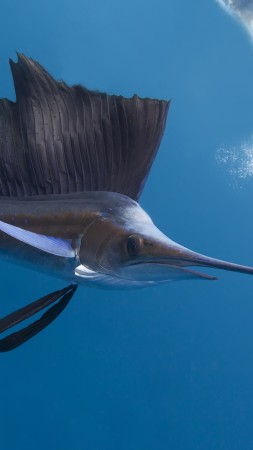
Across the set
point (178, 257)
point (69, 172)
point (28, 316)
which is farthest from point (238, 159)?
point (178, 257)

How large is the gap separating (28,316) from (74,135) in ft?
2.14

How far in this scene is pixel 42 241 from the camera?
4.75 feet

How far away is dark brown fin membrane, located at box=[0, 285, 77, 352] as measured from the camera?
155 centimetres

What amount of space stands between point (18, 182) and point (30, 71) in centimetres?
41

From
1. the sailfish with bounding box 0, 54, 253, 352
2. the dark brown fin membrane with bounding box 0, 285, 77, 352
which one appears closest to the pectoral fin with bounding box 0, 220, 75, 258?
the sailfish with bounding box 0, 54, 253, 352

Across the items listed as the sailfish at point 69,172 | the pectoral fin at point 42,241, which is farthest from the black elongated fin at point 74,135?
the pectoral fin at point 42,241

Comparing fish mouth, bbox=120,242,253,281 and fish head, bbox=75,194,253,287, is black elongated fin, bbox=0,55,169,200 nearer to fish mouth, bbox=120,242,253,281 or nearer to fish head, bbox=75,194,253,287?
fish head, bbox=75,194,253,287

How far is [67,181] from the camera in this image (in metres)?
1.79

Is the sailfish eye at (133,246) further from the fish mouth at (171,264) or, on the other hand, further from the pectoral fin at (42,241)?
the pectoral fin at (42,241)

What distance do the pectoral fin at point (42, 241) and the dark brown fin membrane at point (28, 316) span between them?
0.73ft

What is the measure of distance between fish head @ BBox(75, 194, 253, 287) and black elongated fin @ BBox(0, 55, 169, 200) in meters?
0.17

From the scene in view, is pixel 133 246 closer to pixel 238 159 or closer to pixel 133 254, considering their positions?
pixel 133 254

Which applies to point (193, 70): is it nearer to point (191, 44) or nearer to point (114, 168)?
point (191, 44)

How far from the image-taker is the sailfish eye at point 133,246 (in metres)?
1.41
